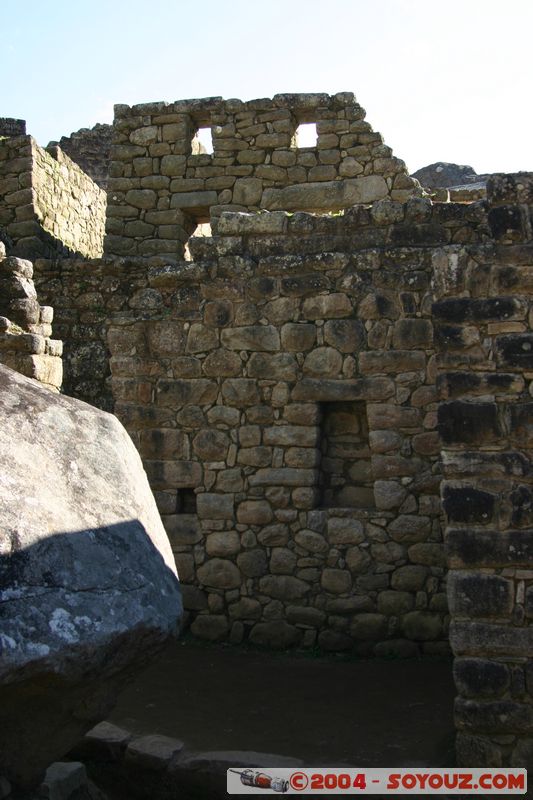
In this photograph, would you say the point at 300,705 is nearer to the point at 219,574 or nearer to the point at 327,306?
the point at 219,574

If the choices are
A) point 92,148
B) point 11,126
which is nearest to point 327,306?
point 11,126

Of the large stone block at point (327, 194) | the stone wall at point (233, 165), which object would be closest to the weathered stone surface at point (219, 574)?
the stone wall at point (233, 165)

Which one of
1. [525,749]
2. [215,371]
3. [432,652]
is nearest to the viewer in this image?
[525,749]

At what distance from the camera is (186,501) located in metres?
7.35

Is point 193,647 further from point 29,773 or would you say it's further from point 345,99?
point 345,99

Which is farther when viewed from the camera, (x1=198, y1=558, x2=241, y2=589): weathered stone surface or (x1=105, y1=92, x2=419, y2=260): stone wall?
(x1=105, y1=92, x2=419, y2=260): stone wall

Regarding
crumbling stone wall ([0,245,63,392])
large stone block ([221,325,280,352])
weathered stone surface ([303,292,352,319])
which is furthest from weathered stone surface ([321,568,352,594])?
crumbling stone wall ([0,245,63,392])

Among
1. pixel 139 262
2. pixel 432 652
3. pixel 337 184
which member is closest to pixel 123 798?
pixel 432 652

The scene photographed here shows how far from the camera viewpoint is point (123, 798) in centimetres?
495

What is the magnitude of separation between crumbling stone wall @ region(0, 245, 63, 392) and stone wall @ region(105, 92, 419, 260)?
15.9ft

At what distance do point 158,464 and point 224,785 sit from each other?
3066 mm

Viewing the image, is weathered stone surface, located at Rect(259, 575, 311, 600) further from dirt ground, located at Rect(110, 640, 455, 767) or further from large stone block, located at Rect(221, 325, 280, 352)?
large stone block, located at Rect(221, 325, 280, 352)

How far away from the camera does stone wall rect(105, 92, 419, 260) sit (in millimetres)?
10727

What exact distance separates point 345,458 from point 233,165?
17.9 ft
